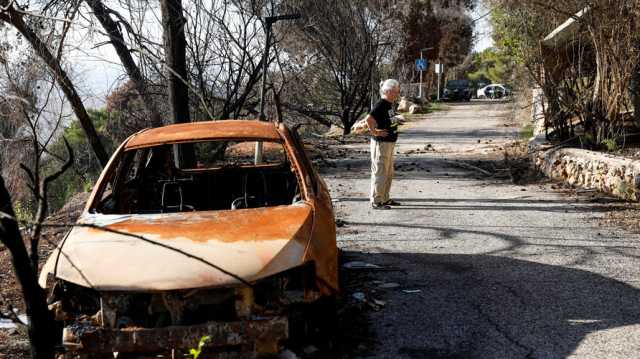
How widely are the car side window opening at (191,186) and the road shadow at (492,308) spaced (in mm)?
1173

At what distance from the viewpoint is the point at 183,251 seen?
406cm

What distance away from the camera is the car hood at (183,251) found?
425 centimetres

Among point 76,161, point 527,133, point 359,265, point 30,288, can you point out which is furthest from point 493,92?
point 30,288

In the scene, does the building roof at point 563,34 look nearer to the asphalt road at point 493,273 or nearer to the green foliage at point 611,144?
the green foliage at point 611,144

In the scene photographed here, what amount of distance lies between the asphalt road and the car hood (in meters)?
1.01

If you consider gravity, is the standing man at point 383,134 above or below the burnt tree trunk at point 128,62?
below

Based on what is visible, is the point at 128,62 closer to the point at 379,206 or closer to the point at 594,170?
the point at 379,206

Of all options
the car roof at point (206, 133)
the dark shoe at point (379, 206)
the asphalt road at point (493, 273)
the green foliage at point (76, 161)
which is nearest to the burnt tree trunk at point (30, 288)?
the asphalt road at point (493, 273)

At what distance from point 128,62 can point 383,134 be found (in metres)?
5.95

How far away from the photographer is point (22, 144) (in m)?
11.8

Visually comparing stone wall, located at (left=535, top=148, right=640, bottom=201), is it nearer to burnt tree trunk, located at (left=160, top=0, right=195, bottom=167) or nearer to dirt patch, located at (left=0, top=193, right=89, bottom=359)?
burnt tree trunk, located at (left=160, top=0, right=195, bottom=167)

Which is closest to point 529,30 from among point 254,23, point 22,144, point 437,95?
point 254,23

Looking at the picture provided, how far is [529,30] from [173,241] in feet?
41.3

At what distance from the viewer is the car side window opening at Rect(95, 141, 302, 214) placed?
20.2 feet
